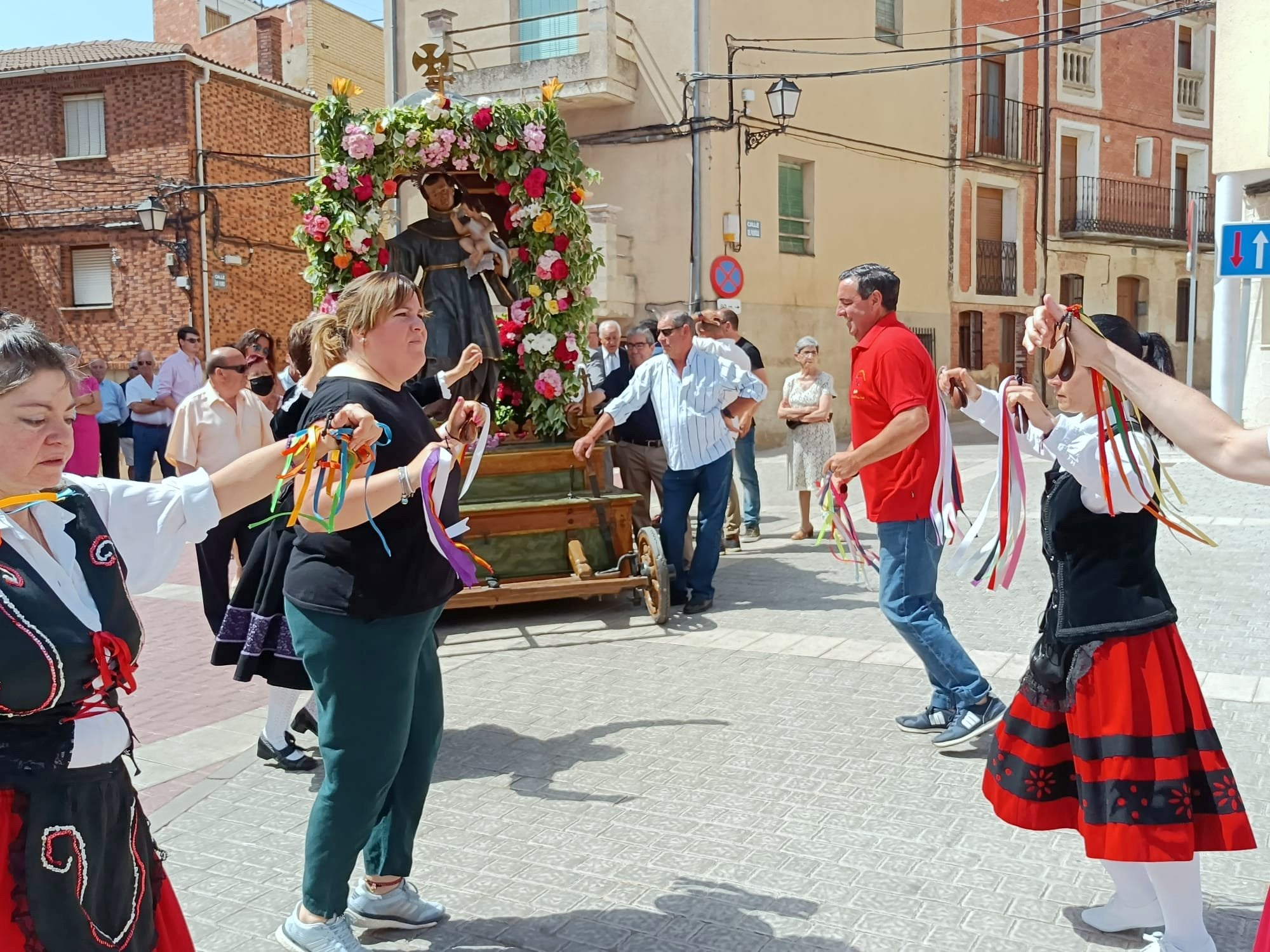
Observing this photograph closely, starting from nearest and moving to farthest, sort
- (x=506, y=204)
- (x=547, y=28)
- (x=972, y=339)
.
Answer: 1. (x=506, y=204)
2. (x=547, y=28)
3. (x=972, y=339)

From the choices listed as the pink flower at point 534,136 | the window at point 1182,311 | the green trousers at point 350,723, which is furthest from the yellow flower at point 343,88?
the window at point 1182,311

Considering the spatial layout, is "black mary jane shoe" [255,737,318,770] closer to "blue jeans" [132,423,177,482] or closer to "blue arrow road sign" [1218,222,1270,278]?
"blue arrow road sign" [1218,222,1270,278]

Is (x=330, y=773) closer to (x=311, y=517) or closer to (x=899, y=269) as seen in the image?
(x=311, y=517)

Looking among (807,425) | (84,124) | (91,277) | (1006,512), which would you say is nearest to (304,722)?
(1006,512)

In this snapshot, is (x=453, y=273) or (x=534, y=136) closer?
(x=534, y=136)

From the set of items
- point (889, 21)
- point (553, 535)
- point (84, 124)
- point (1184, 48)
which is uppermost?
Result: point (1184, 48)

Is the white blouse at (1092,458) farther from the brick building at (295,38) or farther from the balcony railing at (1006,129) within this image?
the brick building at (295,38)

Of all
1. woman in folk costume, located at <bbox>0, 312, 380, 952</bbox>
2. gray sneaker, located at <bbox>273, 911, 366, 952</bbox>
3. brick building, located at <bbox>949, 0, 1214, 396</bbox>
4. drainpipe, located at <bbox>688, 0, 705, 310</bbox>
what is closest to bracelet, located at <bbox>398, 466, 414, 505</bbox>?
woman in folk costume, located at <bbox>0, 312, 380, 952</bbox>

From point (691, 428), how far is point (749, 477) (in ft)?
11.0

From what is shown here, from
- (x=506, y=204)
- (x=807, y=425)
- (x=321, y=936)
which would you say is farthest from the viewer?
(x=807, y=425)

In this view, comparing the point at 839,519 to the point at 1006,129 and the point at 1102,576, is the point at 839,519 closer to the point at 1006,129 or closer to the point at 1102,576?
the point at 1102,576

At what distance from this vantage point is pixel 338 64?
3172 centimetres

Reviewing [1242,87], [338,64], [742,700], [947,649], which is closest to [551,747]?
[742,700]

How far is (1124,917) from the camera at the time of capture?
342 centimetres
